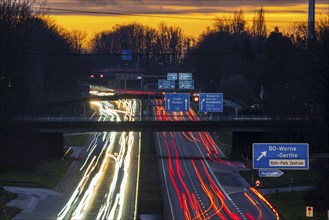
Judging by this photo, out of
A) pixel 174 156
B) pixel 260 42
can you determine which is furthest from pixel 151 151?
pixel 260 42

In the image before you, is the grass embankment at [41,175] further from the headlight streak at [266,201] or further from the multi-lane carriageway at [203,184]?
the headlight streak at [266,201]

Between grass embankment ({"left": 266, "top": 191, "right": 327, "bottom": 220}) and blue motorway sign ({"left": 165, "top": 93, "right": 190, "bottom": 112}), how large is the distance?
2463 centimetres

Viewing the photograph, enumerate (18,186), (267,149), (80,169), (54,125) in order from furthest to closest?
(54,125), (80,169), (18,186), (267,149)

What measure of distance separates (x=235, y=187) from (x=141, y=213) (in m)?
18.2

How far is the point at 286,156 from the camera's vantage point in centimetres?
4503

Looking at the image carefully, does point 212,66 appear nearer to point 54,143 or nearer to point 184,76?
point 184,76

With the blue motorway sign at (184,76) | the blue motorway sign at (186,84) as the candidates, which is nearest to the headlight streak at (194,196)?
the blue motorway sign at (186,84)

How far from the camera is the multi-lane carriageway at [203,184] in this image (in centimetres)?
5772

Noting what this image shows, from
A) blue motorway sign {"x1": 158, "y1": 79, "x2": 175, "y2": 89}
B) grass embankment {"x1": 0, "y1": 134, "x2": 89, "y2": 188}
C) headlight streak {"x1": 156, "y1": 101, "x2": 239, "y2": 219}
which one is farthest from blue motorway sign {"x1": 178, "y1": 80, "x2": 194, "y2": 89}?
grass embankment {"x1": 0, "y1": 134, "x2": 89, "y2": 188}

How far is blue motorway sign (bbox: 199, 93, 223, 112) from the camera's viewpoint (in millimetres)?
88875

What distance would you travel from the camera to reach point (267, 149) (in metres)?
45.3

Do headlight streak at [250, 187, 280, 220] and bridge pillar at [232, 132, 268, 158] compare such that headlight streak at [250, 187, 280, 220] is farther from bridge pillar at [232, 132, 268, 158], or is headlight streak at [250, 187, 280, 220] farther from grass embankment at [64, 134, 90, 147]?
grass embankment at [64, 134, 90, 147]

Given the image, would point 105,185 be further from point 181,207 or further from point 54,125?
point 54,125

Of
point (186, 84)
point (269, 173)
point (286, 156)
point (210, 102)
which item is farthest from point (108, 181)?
point (186, 84)
